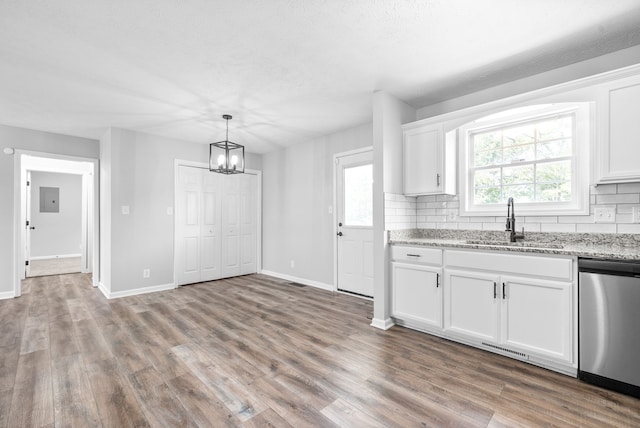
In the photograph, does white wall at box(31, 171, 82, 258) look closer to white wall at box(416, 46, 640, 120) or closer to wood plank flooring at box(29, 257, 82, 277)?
wood plank flooring at box(29, 257, 82, 277)

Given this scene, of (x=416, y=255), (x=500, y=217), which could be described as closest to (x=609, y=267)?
(x=500, y=217)

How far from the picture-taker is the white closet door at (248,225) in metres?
5.82

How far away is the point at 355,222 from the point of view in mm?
4449

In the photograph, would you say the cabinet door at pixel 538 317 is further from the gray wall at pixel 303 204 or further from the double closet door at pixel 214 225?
the double closet door at pixel 214 225

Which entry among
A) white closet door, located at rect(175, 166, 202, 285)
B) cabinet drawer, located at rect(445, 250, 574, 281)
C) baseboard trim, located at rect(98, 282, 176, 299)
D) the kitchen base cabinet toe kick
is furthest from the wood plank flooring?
cabinet drawer, located at rect(445, 250, 574, 281)

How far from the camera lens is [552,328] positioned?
2.17 meters

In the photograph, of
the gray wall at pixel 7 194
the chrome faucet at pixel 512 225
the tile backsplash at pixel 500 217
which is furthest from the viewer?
the gray wall at pixel 7 194

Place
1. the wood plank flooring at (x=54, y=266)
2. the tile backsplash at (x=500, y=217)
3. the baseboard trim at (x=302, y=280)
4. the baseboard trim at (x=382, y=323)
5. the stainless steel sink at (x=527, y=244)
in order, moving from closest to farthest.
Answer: the tile backsplash at (x=500, y=217) → the stainless steel sink at (x=527, y=244) → the baseboard trim at (x=382, y=323) → the baseboard trim at (x=302, y=280) → the wood plank flooring at (x=54, y=266)

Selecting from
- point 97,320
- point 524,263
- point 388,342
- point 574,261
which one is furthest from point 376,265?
point 97,320

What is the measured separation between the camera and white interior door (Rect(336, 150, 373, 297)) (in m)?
4.27

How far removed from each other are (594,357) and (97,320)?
4586 mm

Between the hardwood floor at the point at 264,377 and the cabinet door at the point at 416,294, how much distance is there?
18 centimetres

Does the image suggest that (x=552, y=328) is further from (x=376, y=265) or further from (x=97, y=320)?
(x=97, y=320)

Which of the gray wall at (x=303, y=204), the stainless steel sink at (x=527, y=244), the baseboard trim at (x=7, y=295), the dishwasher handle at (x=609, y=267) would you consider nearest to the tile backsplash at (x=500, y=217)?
the stainless steel sink at (x=527, y=244)
